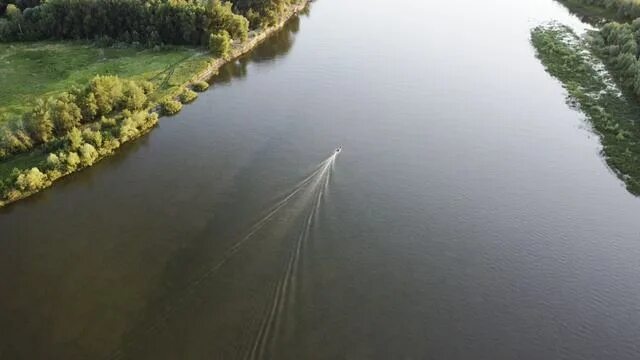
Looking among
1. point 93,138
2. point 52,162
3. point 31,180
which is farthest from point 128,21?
point 31,180

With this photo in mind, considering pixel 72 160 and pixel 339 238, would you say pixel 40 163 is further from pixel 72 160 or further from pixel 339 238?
pixel 339 238

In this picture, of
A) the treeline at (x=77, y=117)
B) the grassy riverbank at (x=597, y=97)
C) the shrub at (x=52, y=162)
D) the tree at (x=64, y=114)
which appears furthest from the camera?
the tree at (x=64, y=114)

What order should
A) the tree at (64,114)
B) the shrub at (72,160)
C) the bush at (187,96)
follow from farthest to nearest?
1. the bush at (187,96)
2. the tree at (64,114)
3. the shrub at (72,160)

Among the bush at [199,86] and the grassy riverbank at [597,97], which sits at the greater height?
the grassy riverbank at [597,97]

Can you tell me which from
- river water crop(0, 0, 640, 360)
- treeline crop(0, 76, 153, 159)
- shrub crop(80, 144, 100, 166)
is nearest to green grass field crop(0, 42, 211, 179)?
treeline crop(0, 76, 153, 159)

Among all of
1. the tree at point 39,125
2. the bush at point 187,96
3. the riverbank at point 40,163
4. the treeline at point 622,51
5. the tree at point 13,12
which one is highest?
the treeline at point 622,51

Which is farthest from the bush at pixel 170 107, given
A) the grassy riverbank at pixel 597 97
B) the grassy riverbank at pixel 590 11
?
the grassy riverbank at pixel 590 11

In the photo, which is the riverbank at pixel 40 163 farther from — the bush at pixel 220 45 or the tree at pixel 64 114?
the bush at pixel 220 45

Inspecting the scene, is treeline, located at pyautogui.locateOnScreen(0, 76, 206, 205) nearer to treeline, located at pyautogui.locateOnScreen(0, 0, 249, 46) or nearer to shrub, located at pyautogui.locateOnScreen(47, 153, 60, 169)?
shrub, located at pyautogui.locateOnScreen(47, 153, 60, 169)
